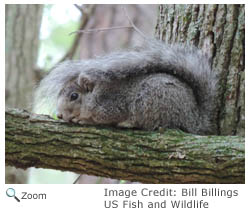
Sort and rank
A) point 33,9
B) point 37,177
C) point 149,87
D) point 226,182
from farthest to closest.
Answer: point 37,177 → point 33,9 → point 149,87 → point 226,182

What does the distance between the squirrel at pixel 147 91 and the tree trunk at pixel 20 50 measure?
1785mm

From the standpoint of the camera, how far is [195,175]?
1794 mm

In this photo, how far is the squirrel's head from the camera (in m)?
2.22

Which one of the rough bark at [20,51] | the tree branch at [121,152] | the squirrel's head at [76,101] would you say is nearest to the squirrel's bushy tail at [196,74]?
the tree branch at [121,152]

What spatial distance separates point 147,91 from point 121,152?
48 cm

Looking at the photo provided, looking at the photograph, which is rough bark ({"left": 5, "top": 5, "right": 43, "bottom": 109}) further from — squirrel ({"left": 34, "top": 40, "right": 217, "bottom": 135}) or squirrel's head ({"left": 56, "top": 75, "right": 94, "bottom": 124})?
squirrel ({"left": 34, "top": 40, "right": 217, "bottom": 135})

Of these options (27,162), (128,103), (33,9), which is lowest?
(27,162)

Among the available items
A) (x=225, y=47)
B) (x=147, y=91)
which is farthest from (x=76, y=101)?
(x=225, y=47)

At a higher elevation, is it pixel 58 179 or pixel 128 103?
pixel 58 179

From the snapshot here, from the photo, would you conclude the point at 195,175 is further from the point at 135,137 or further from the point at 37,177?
the point at 37,177

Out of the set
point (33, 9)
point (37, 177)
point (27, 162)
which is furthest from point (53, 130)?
point (37, 177)

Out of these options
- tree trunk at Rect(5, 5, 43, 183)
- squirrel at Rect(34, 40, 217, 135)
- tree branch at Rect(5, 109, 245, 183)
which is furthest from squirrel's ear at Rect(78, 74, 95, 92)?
tree trunk at Rect(5, 5, 43, 183)

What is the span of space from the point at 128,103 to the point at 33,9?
244cm

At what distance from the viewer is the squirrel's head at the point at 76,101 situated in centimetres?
222
